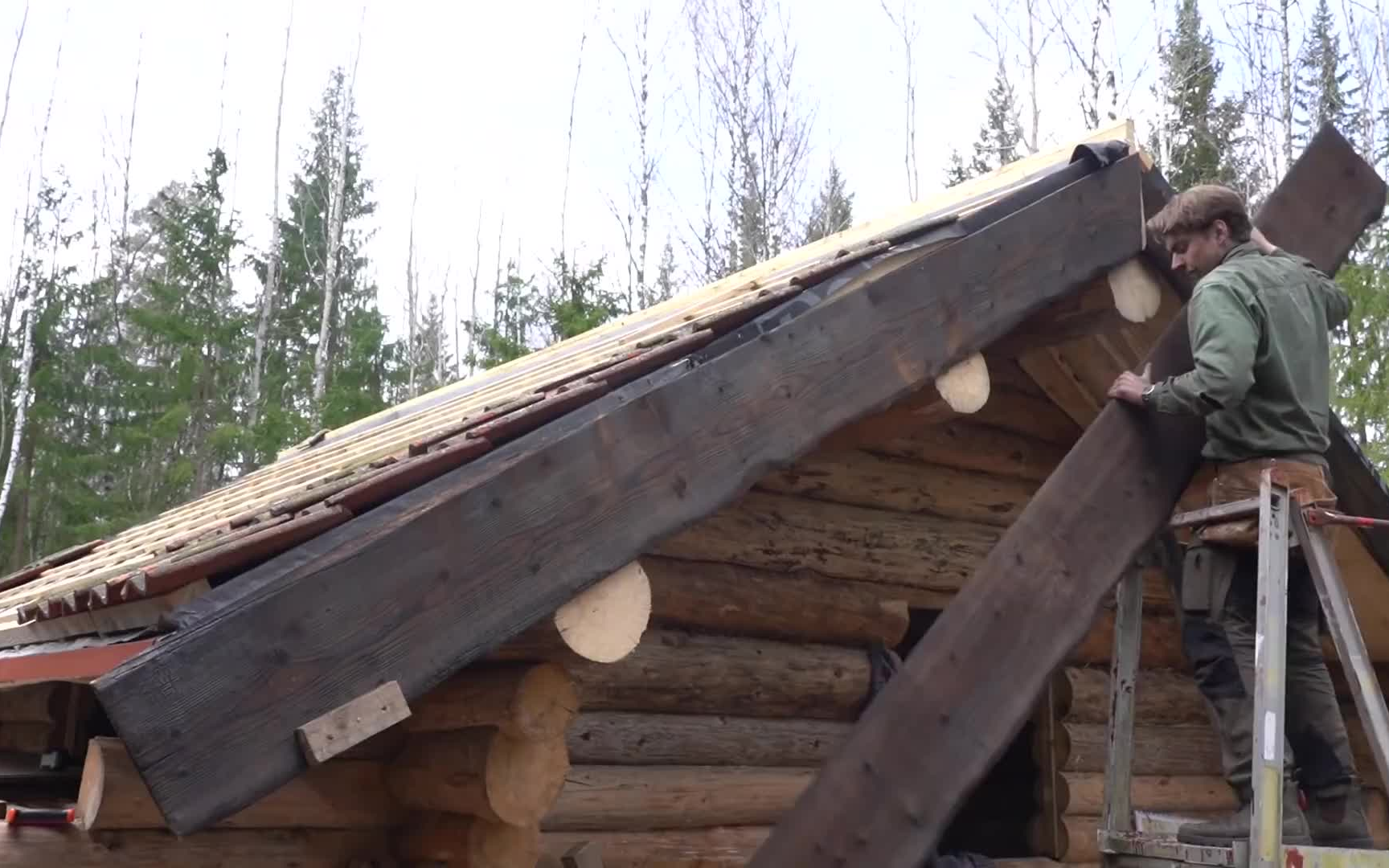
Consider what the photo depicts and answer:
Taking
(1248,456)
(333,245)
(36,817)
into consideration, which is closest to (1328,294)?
(1248,456)

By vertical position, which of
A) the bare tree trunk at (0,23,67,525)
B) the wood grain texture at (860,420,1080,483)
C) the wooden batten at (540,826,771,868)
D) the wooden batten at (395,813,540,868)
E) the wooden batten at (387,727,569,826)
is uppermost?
the bare tree trunk at (0,23,67,525)

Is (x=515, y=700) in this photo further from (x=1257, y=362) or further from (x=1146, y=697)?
(x=1146, y=697)

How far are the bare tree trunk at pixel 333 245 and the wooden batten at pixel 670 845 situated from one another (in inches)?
894

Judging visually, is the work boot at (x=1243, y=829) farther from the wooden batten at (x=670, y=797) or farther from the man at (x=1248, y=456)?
the wooden batten at (x=670, y=797)

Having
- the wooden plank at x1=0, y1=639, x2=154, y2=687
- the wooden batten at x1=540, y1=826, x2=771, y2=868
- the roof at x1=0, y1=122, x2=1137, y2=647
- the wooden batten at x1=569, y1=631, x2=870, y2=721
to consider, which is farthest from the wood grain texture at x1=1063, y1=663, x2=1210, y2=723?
the wooden plank at x1=0, y1=639, x2=154, y2=687

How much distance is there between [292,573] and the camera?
2709 millimetres

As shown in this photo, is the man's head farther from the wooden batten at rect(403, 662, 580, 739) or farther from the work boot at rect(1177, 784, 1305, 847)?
the wooden batten at rect(403, 662, 580, 739)

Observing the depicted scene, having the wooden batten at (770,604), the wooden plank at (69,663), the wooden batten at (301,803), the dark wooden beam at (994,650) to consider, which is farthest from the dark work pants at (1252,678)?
the wooden plank at (69,663)

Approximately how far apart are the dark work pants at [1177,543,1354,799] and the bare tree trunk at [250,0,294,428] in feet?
73.1

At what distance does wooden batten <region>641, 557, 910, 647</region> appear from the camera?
16.7 ft

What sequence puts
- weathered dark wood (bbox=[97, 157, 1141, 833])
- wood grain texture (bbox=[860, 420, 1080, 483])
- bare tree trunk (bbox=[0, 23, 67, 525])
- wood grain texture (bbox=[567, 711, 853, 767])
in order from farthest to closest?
bare tree trunk (bbox=[0, 23, 67, 525]) → wood grain texture (bbox=[860, 420, 1080, 483]) → wood grain texture (bbox=[567, 711, 853, 767]) → weathered dark wood (bbox=[97, 157, 1141, 833])

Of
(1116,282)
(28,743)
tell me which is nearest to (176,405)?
(28,743)

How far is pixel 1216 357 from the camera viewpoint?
3830 mm

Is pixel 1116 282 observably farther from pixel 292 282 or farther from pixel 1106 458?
pixel 292 282
